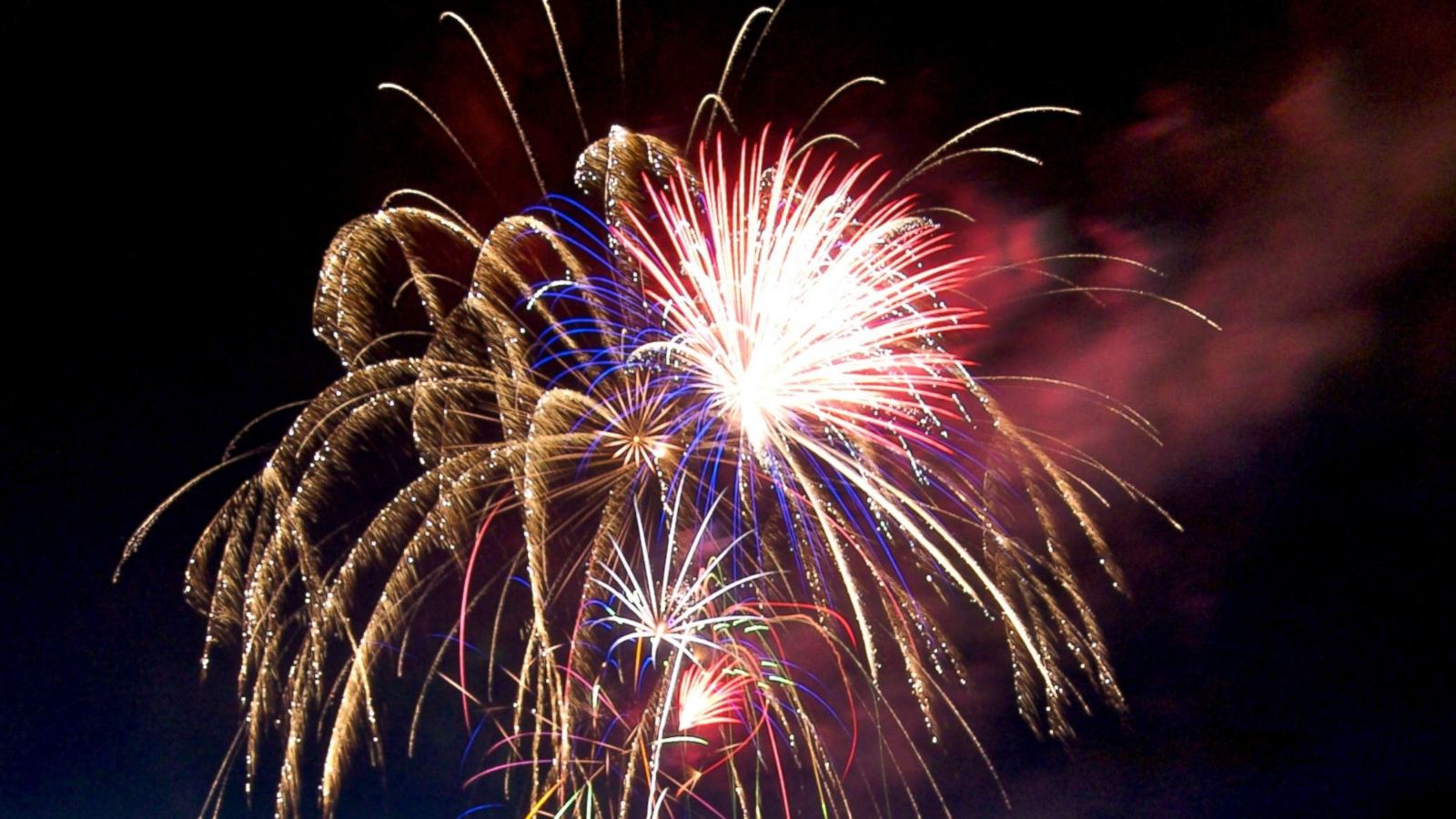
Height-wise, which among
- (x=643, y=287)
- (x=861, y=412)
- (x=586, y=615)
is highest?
(x=643, y=287)

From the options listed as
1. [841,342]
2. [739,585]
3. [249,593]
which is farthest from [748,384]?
[249,593]

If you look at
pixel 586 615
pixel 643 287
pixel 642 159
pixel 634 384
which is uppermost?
pixel 642 159

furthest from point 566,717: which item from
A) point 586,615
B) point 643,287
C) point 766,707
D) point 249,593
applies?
point 643,287

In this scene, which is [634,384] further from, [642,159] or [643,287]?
[642,159]

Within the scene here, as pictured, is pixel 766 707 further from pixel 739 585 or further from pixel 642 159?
pixel 642 159

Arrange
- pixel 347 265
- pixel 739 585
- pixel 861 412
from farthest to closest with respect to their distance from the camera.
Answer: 1. pixel 739 585
2. pixel 861 412
3. pixel 347 265

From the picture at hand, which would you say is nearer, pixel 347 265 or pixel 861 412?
pixel 347 265

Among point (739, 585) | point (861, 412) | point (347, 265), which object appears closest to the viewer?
point (347, 265)

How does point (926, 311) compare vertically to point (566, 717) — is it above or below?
above

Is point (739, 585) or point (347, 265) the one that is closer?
point (347, 265)
